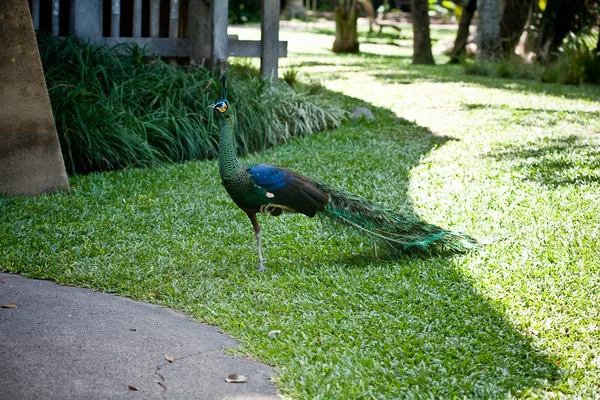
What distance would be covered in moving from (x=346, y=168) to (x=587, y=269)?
3.49 meters

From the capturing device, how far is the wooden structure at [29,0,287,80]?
9.94 meters

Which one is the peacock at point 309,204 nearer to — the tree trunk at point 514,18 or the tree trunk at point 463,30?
the tree trunk at point 514,18

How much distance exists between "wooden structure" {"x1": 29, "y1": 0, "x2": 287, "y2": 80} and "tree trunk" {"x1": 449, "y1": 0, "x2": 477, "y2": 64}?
10.1m

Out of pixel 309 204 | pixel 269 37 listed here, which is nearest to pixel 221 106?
pixel 309 204

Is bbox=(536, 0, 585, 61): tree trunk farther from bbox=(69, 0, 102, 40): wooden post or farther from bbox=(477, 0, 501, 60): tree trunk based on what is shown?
bbox=(69, 0, 102, 40): wooden post

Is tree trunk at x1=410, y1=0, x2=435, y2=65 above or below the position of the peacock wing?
above

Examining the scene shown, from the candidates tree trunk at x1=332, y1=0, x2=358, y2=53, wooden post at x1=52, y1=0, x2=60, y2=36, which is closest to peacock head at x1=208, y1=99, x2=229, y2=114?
wooden post at x1=52, y1=0, x2=60, y2=36

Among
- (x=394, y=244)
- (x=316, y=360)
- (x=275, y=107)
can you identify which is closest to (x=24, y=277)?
(x=316, y=360)

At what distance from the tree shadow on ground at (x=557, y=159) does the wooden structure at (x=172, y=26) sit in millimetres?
3823

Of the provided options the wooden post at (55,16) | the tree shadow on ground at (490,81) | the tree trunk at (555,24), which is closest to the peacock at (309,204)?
the wooden post at (55,16)

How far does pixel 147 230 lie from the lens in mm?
6613

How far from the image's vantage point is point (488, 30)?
1730cm

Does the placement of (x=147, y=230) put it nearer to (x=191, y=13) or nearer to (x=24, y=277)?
(x=24, y=277)

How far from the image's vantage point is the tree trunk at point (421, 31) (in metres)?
18.5
